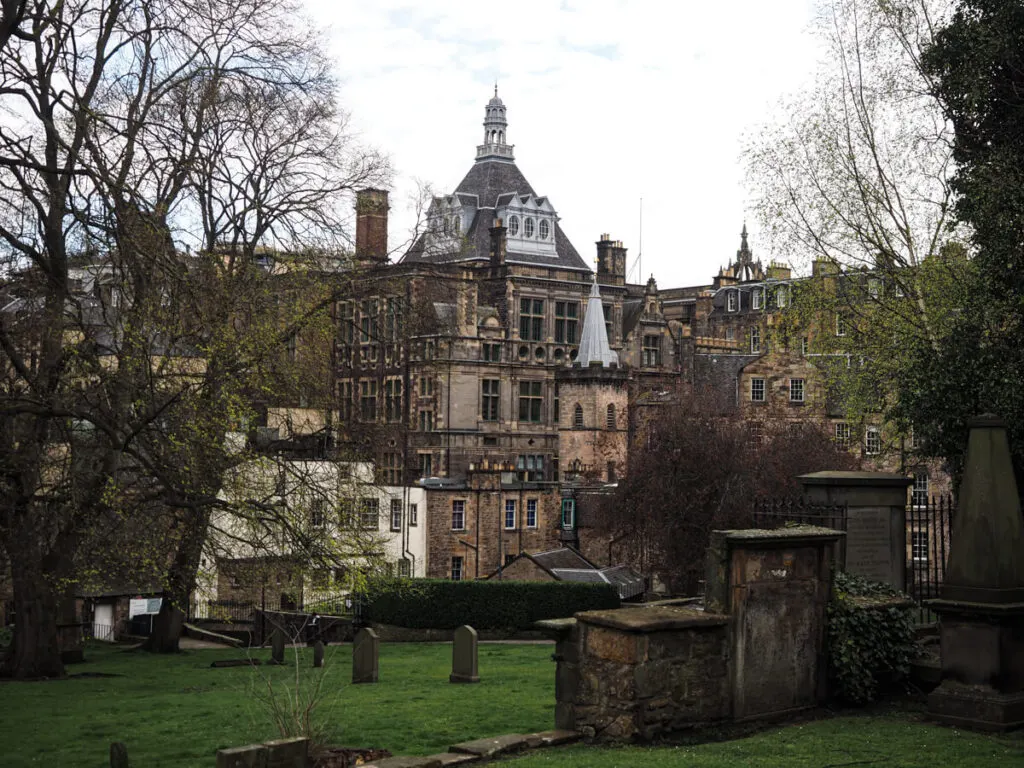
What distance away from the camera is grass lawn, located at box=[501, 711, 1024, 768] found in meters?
12.6

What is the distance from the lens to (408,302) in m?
31.8

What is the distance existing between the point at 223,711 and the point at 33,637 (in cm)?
929

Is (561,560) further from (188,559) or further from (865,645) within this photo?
(865,645)

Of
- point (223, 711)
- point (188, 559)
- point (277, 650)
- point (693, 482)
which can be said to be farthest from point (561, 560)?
point (223, 711)

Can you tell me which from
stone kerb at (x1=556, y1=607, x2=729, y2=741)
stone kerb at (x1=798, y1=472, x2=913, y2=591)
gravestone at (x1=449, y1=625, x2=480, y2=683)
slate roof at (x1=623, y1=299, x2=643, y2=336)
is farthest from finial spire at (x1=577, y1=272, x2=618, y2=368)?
stone kerb at (x1=556, y1=607, x2=729, y2=741)

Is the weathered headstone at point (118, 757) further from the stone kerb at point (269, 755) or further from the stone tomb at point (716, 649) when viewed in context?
the stone tomb at point (716, 649)

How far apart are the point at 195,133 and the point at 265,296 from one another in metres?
3.93

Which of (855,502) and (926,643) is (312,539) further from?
(926,643)

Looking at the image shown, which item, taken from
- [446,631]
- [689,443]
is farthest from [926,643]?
[689,443]

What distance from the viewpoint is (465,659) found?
22.9 m

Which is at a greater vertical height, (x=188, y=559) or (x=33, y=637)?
(x=188, y=559)

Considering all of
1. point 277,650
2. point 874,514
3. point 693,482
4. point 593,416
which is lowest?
point 277,650

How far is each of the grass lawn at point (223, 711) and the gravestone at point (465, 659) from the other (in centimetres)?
29

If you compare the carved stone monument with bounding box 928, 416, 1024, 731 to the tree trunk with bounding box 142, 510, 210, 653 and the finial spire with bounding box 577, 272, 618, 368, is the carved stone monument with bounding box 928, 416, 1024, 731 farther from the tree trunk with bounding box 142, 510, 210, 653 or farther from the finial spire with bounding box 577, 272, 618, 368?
the finial spire with bounding box 577, 272, 618, 368
